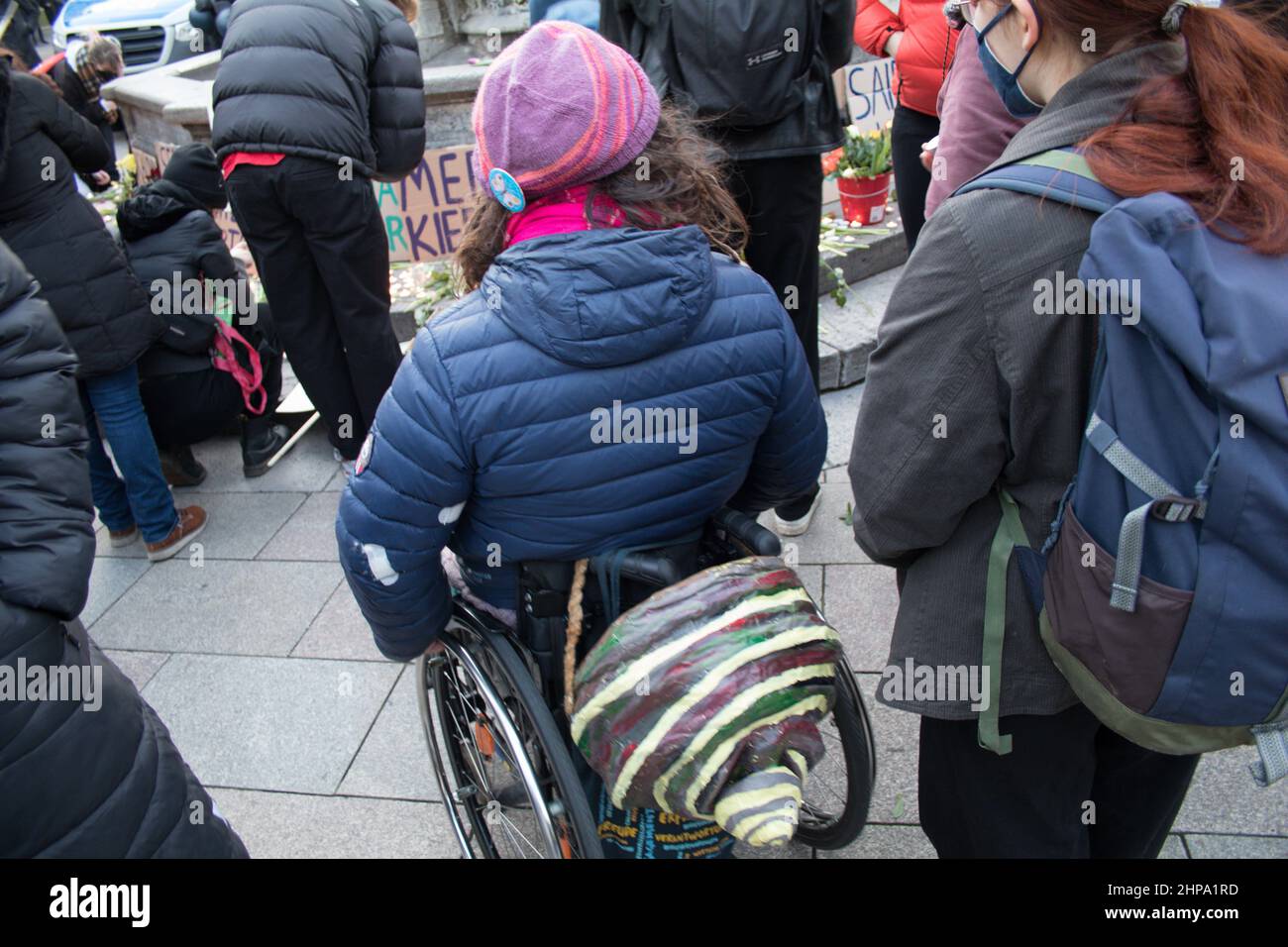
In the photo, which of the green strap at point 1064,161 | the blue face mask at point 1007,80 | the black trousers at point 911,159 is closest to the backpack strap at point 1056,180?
the green strap at point 1064,161

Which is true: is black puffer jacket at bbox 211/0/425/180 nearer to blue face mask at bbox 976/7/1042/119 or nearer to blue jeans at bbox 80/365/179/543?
blue jeans at bbox 80/365/179/543

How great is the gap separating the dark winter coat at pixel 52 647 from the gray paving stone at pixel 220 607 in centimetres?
156

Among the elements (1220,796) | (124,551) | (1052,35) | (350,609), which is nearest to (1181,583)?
(1052,35)

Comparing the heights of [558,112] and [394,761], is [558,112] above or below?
above

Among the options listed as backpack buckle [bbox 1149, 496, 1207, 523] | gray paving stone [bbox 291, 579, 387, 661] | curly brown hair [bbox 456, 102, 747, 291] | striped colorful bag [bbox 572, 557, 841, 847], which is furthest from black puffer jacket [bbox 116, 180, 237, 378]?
backpack buckle [bbox 1149, 496, 1207, 523]

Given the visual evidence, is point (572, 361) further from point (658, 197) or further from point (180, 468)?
point (180, 468)

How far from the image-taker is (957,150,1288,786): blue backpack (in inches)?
45.1

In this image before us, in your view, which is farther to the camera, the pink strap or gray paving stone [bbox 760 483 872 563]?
the pink strap

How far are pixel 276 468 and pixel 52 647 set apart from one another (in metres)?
2.89

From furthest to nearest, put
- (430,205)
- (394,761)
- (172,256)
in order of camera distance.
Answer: (430,205) → (172,256) → (394,761)

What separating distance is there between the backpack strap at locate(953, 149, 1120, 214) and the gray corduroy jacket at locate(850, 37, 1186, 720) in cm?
1

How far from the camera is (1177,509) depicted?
1195mm

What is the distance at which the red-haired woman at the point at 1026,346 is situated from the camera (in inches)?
48.3

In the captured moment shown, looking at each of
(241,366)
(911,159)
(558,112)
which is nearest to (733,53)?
(911,159)
